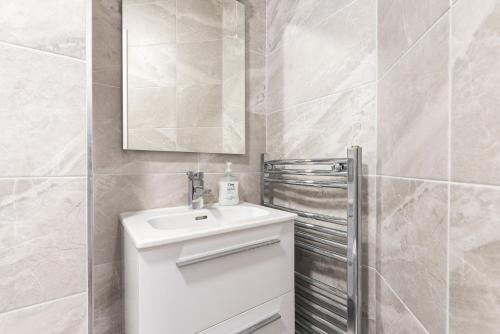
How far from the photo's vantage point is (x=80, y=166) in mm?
504

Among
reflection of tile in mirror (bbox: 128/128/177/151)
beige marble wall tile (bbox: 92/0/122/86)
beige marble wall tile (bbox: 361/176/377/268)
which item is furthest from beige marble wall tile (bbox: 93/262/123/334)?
beige marble wall tile (bbox: 361/176/377/268)

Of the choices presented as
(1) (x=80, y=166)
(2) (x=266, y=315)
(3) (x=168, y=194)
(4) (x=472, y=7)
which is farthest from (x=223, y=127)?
(4) (x=472, y=7)

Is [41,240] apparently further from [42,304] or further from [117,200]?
[117,200]

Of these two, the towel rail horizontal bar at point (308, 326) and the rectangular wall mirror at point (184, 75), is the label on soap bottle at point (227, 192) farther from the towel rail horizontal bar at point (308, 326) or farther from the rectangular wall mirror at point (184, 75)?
the towel rail horizontal bar at point (308, 326)

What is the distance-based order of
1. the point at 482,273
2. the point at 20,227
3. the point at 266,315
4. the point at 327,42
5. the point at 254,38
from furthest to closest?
the point at 254,38
the point at 327,42
the point at 266,315
the point at 20,227
the point at 482,273

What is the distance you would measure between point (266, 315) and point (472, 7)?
3.09ft

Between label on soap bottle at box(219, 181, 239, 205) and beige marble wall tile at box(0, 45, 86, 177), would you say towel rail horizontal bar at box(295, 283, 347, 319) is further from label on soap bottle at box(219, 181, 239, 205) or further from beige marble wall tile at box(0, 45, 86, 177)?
beige marble wall tile at box(0, 45, 86, 177)

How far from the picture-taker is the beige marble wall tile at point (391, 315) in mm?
559

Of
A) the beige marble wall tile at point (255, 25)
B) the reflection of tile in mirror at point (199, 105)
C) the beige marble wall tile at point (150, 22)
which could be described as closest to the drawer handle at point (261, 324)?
the reflection of tile in mirror at point (199, 105)

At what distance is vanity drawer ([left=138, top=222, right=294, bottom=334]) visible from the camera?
1.93 ft

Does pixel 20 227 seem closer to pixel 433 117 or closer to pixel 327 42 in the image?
pixel 433 117

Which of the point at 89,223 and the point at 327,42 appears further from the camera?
the point at 327,42

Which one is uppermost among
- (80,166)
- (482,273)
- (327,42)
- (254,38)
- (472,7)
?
(254,38)

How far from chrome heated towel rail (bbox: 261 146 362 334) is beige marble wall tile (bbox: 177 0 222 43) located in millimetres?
713
